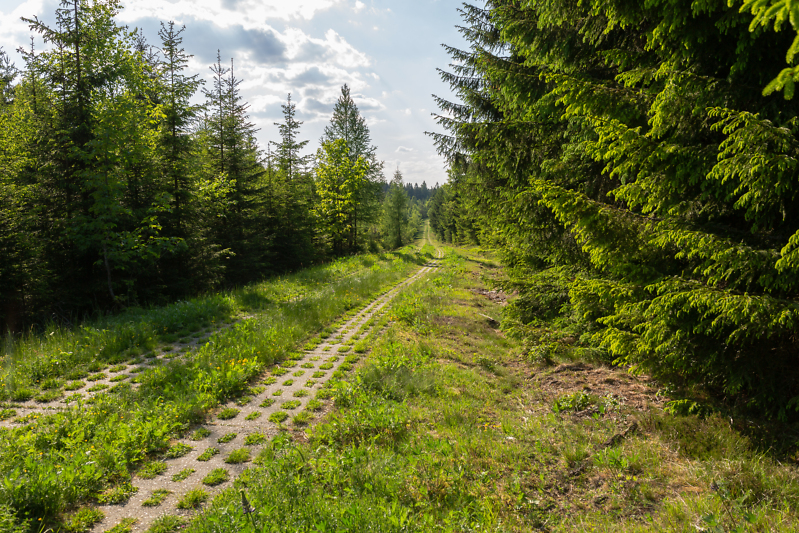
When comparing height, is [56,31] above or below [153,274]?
above

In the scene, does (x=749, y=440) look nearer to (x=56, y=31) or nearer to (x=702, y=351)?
(x=702, y=351)

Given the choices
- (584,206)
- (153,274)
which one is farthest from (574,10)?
(153,274)

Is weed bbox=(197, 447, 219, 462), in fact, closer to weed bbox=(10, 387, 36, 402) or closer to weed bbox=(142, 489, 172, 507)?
weed bbox=(142, 489, 172, 507)

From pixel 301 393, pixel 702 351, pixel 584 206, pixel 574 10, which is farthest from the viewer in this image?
pixel 301 393

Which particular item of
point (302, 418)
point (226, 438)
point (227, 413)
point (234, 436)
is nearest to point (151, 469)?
point (226, 438)

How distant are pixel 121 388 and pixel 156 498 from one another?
3.22 m

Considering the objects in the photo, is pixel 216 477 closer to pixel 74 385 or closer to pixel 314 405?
pixel 314 405

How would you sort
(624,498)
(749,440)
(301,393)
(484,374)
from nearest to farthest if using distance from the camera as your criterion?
(624,498)
(749,440)
(301,393)
(484,374)

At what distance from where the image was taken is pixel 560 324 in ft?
24.0

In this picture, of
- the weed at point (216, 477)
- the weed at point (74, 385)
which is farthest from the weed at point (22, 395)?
the weed at point (216, 477)

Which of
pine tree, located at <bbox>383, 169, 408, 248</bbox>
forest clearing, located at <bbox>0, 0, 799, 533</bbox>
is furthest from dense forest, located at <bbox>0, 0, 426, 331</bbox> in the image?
pine tree, located at <bbox>383, 169, 408, 248</bbox>

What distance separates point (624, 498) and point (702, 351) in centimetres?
198

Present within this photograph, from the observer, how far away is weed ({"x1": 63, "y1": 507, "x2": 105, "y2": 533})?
3.25 meters

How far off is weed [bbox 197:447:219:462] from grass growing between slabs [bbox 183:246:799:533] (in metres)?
0.67
